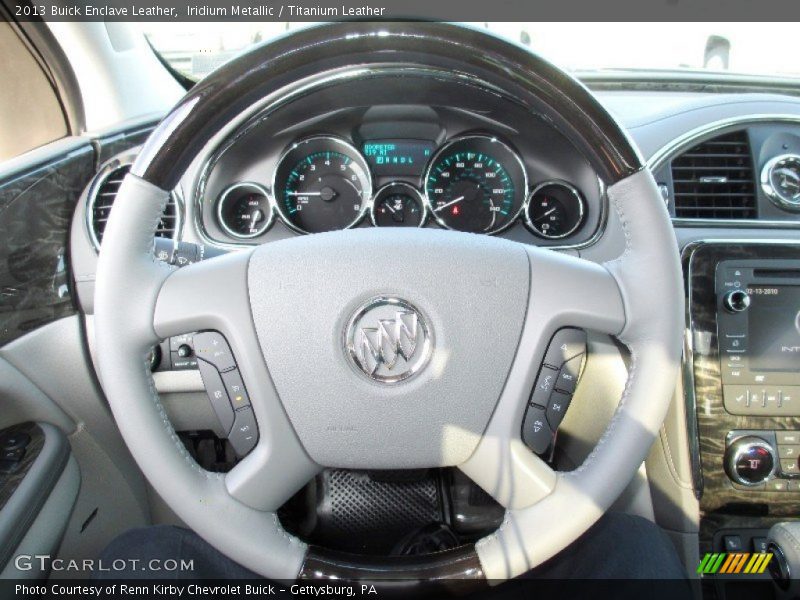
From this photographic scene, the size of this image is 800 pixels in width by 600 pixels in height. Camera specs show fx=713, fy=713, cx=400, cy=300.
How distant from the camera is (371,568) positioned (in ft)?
4.10

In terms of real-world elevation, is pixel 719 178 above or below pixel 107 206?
below

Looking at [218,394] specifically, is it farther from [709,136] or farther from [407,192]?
[709,136]

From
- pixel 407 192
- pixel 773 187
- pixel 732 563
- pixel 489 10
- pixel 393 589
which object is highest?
pixel 489 10

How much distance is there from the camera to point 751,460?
1.77 meters

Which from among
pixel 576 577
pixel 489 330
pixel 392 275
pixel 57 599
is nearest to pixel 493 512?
pixel 576 577

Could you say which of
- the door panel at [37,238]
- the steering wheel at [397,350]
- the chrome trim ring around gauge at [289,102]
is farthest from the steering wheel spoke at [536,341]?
the door panel at [37,238]

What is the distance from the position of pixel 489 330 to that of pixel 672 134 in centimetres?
109

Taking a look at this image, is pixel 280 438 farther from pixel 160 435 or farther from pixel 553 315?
pixel 553 315

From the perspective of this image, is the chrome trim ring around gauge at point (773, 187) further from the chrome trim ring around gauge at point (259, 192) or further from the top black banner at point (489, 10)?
the chrome trim ring around gauge at point (259, 192)

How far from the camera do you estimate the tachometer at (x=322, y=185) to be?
2152 millimetres

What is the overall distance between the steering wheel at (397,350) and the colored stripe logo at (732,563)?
2.66 feet

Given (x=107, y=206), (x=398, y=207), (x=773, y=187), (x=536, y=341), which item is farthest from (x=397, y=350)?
(x=773, y=187)

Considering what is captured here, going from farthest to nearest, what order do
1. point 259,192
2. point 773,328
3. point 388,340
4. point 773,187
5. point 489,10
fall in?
point 259,192, point 773,187, point 773,328, point 489,10, point 388,340

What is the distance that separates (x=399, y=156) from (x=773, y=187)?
1080 millimetres
